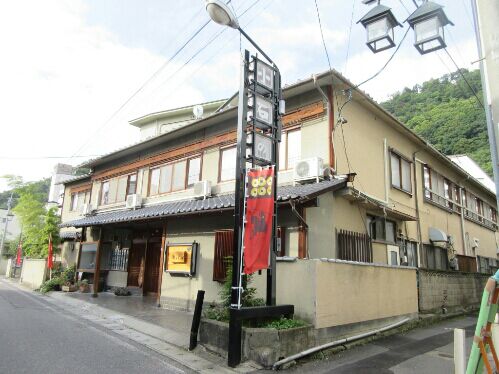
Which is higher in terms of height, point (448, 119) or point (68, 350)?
point (448, 119)

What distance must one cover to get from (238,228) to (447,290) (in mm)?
9674

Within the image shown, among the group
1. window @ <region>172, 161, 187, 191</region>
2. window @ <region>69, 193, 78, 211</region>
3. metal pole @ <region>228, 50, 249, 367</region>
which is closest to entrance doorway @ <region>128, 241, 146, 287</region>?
window @ <region>172, 161, 187, 191</region>

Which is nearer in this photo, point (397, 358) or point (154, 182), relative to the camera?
point (397, 358)

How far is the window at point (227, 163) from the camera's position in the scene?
13409 millimetres

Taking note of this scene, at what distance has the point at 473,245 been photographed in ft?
63.8

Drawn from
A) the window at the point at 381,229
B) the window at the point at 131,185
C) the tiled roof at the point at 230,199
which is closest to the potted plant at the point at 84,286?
the tiled roof at the point at 230,199

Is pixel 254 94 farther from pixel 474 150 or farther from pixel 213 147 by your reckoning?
pixel 474 150

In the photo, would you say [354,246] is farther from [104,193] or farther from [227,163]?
[104,193]

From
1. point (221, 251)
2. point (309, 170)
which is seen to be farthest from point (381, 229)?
point (221, 251)

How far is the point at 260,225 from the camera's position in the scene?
6.93m

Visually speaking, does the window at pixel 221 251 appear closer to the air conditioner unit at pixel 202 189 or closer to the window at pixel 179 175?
the air conditioner unit at pixel 202 189

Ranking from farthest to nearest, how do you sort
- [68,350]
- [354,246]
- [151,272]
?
[151,272] → [354,246] → [68,350]

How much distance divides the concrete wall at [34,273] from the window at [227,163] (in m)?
12.2

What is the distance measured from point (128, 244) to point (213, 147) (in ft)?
23.0
